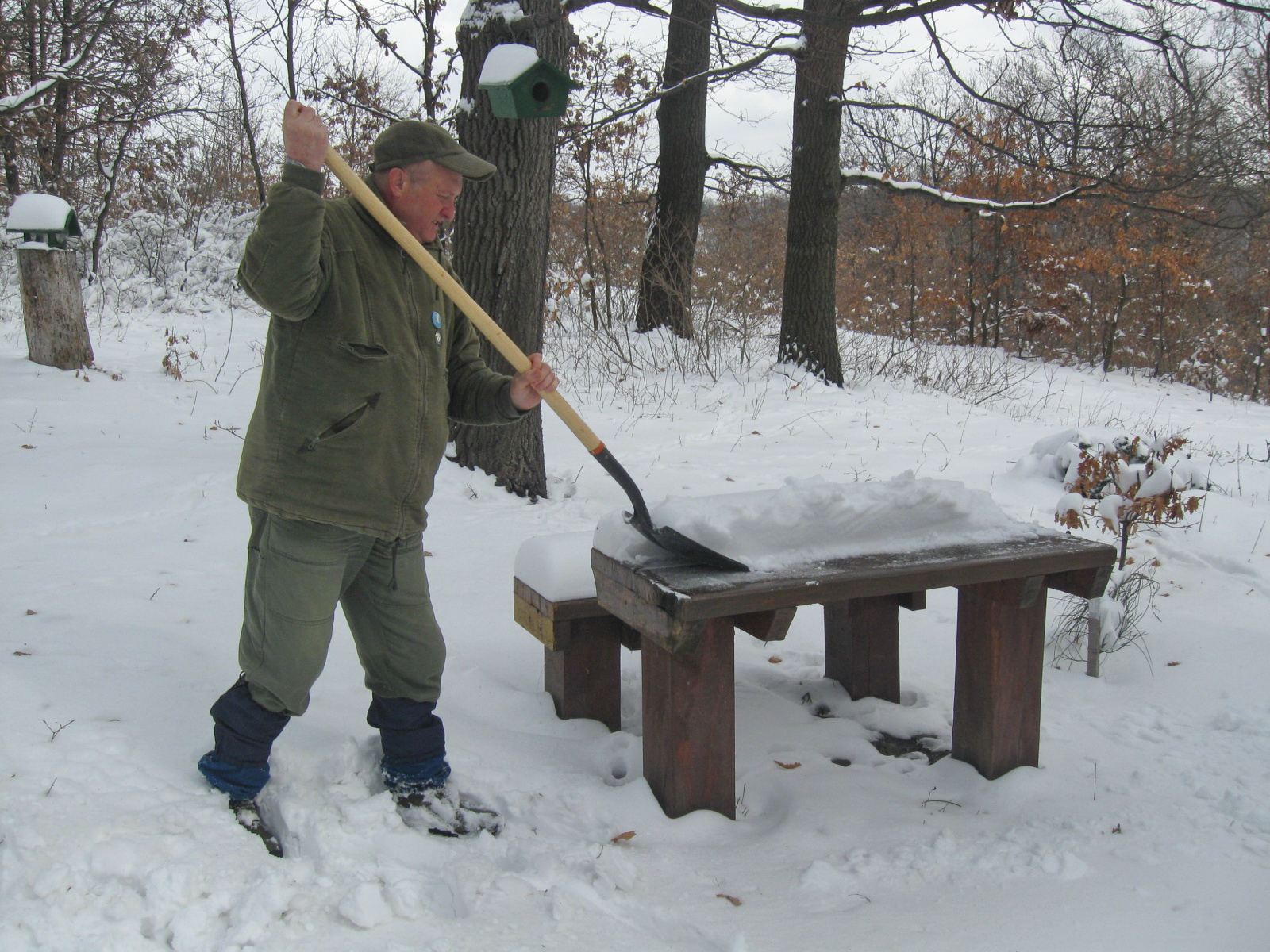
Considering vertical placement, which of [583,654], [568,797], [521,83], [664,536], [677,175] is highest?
[677,175]

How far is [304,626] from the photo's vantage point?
7.27 feet

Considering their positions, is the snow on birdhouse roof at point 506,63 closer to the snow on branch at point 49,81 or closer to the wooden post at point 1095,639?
the wooden post at point 1095,639

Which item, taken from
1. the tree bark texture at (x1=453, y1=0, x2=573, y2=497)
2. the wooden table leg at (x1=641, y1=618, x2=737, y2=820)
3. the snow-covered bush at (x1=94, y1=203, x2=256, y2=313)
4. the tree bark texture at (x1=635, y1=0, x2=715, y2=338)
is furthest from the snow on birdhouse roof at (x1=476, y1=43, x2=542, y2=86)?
the snow-covered bush at (x1=94, y1=203, x2=256, y2=313)

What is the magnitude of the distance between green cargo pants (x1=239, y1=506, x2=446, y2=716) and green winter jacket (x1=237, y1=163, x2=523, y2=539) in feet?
0.24

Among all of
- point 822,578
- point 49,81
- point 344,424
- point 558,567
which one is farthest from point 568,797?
point 49,81

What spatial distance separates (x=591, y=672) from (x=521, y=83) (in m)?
2.62

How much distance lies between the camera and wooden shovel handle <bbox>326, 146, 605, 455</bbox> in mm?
2191

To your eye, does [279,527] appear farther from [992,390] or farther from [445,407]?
[992,390]

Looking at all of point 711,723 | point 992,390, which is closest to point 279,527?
point 711,723

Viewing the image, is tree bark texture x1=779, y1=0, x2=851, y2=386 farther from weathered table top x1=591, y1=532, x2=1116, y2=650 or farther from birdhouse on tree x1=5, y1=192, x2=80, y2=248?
weathered table top x1=591, y1=532, x2=1116, y2=650

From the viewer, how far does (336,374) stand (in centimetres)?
219

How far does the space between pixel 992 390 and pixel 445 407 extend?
380 inches

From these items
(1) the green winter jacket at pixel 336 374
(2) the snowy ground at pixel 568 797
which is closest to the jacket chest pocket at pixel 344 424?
(1) the green winter jacket at pixel 336 374

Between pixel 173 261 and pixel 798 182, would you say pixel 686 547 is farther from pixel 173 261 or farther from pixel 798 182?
pixel 173 261
